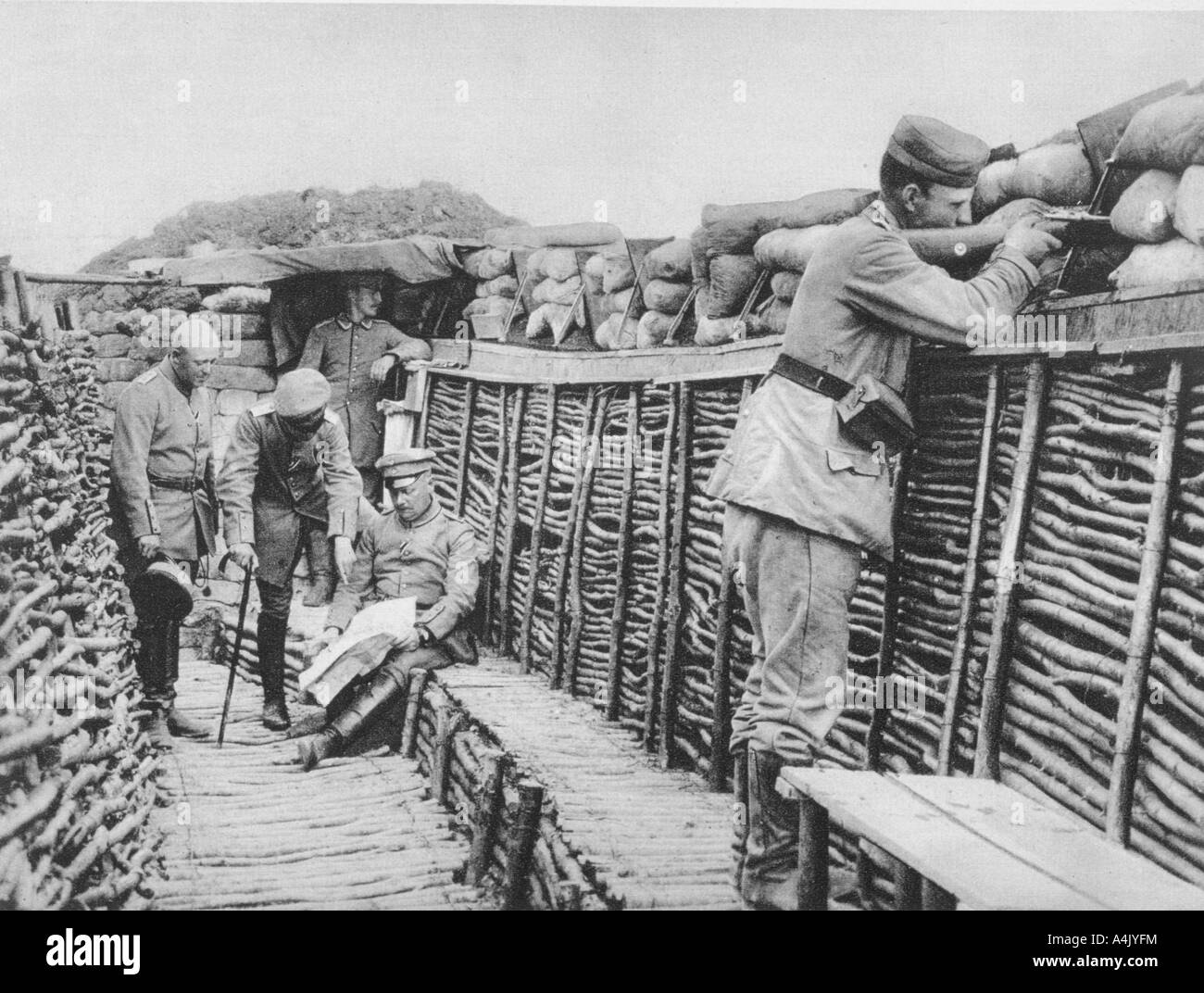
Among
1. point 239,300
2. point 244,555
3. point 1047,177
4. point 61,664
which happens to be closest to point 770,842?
point 1047,177

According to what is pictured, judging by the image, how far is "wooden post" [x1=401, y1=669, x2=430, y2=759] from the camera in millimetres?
3467

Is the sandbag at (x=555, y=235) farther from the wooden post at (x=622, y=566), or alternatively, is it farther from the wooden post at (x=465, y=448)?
the wooden post at (x=465, y=448)

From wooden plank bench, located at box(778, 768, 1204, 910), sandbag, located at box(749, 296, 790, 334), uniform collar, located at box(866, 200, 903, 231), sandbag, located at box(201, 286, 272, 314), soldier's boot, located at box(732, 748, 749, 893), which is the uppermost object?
uniform collar, located at box(866, 200, 903, 231)

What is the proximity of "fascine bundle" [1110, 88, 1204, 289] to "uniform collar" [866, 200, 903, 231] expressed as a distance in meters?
0.46

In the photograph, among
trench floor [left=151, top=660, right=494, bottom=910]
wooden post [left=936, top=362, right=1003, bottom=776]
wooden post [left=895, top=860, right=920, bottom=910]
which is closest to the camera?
wooden post [left=895, top=860, right=920, bottom=910]

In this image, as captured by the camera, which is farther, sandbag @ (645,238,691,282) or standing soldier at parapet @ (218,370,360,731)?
standing soldier at parapet @ (218,370,360,731)

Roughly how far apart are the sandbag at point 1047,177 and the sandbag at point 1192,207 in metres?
0.27

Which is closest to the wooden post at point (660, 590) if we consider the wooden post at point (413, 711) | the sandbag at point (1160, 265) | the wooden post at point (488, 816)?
the wooden post at point (488, 816)

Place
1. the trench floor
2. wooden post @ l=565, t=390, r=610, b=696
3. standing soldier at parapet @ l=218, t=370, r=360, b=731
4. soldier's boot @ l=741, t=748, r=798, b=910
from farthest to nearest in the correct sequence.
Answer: wooden post @ l=565, t=390, r=610, b=696 → standing soldier at parapet @ l=218, t=370, r=360, b=731 → the trench floor → soldier's boot @ l=741, t=748, r=798, b=910

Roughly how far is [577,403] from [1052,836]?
6.56 feet

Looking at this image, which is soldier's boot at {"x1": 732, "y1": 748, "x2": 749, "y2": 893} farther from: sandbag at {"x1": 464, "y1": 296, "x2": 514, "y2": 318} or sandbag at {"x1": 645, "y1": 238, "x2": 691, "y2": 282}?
sandbag at {"x1": 464, "y1": 296, "x2": 514, "y2": 318}

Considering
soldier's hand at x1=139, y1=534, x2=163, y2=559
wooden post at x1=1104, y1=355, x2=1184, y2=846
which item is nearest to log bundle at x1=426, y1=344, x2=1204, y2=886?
wooden post at x1=1104, y1=355, x2=1184, y2=846

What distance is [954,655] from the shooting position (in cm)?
258

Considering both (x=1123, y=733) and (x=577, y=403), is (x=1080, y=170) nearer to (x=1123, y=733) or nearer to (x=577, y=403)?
(x=1123, y=733)
